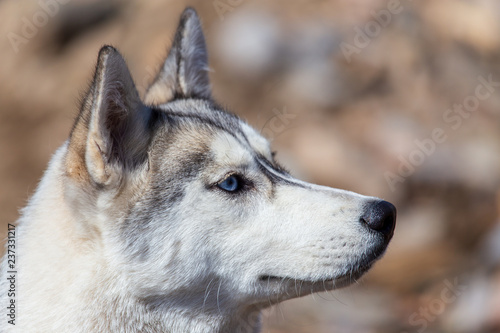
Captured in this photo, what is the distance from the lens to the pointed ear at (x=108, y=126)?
3256 millimetres

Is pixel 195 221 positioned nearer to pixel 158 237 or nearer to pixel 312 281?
pixel 158 237

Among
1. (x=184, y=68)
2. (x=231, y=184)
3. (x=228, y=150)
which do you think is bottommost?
(x=231, y=184)

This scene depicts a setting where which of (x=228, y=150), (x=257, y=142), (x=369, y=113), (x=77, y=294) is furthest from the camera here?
(x=369, y=113)

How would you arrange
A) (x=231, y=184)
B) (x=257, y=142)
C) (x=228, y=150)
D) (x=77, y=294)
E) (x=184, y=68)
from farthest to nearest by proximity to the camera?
(x=184, y=68), (x=257, y=142), (x=228, y=150), (x=231, y=184), (x=77, y=294)

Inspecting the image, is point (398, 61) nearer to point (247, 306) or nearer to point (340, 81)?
point (340, 81)

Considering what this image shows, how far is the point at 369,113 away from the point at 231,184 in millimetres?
6634

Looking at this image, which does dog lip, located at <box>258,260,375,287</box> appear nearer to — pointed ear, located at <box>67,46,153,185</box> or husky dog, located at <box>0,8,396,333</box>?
husky dog, located at <box>0,8,396,333</box>

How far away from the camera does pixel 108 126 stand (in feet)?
11.1

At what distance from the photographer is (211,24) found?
35.3ft

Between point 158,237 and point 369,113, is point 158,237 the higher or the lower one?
the lower one

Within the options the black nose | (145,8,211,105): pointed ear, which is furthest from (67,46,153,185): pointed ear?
Answer: the black nose

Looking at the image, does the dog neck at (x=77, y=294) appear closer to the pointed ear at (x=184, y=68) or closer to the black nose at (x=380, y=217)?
the black nose at (x=380, y=217)

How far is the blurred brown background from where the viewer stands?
27.5ft

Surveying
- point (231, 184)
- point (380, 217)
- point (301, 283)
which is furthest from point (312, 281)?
point (231, 184)
